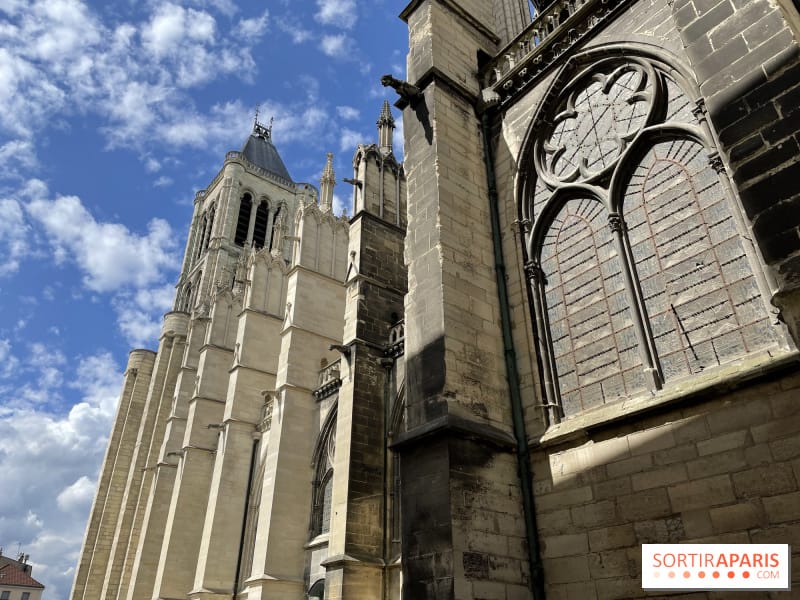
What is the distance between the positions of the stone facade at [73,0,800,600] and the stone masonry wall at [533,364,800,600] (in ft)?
0.05

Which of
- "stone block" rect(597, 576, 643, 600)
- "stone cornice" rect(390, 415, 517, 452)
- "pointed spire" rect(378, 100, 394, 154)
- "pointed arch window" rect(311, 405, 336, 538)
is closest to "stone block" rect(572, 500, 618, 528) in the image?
"stone block" rect(597, 576, 643, 600)

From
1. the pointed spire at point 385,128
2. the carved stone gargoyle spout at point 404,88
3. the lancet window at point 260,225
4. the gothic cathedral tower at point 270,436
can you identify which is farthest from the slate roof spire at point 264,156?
the carved stone gargoyle spout at point 404,88

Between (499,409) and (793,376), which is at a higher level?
(499,409)

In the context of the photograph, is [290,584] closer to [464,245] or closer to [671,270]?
[464,245]

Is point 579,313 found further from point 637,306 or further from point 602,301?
point 637,306

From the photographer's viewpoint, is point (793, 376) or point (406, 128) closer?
point (793, 376)

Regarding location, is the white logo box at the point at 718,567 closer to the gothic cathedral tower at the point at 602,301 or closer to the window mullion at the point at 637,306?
the gothic cathedral tower at the point at 602,301

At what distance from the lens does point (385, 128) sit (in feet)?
50.8

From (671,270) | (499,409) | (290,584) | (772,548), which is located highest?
(671,270)

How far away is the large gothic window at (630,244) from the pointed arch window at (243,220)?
1182 inches

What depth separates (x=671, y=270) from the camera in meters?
5.76

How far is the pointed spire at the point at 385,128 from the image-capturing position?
49.3 feet

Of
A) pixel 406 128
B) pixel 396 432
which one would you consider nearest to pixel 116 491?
pixel 396 432

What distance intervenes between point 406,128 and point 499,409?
417 cm
